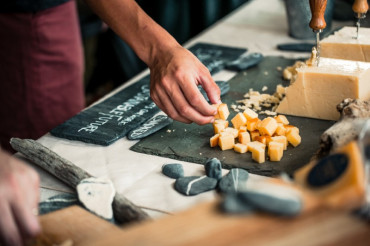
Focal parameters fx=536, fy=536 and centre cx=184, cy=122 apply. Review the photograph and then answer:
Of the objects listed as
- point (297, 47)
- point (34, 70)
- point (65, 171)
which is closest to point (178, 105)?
point (65, 171)

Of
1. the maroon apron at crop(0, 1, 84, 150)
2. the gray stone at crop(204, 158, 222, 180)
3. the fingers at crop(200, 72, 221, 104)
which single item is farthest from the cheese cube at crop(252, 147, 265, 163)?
the maroon apron at crop(0, 1, 84, 150)

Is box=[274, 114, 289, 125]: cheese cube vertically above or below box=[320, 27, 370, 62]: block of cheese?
below

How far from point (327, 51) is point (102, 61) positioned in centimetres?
240

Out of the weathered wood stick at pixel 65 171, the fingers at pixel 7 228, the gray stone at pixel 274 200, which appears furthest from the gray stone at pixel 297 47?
the fingers at pixel 7 228

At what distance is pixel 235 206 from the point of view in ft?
2.72

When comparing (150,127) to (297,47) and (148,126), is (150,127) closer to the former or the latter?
(148,126)

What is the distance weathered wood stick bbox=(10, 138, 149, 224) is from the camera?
118 cm

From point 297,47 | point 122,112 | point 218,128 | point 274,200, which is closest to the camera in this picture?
point 274,200

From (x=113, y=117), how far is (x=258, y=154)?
55 cm

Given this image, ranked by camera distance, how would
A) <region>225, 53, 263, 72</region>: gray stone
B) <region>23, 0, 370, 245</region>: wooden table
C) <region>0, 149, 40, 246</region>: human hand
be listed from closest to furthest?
<region>23, 0, 370, 245</region>: wooden table, <region>0, 149, 40, 246</region>: human hand, <region>225, 53, 263, 72</region>: gray stone

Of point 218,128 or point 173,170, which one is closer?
point 173,170

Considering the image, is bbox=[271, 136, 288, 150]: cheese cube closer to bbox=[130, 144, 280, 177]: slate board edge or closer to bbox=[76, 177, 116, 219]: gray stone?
bbox=[130, 144, 280, 177]: slate board edge

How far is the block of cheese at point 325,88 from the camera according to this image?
1.60m

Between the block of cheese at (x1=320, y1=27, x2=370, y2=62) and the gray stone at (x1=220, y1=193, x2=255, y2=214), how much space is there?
1.12 meters
